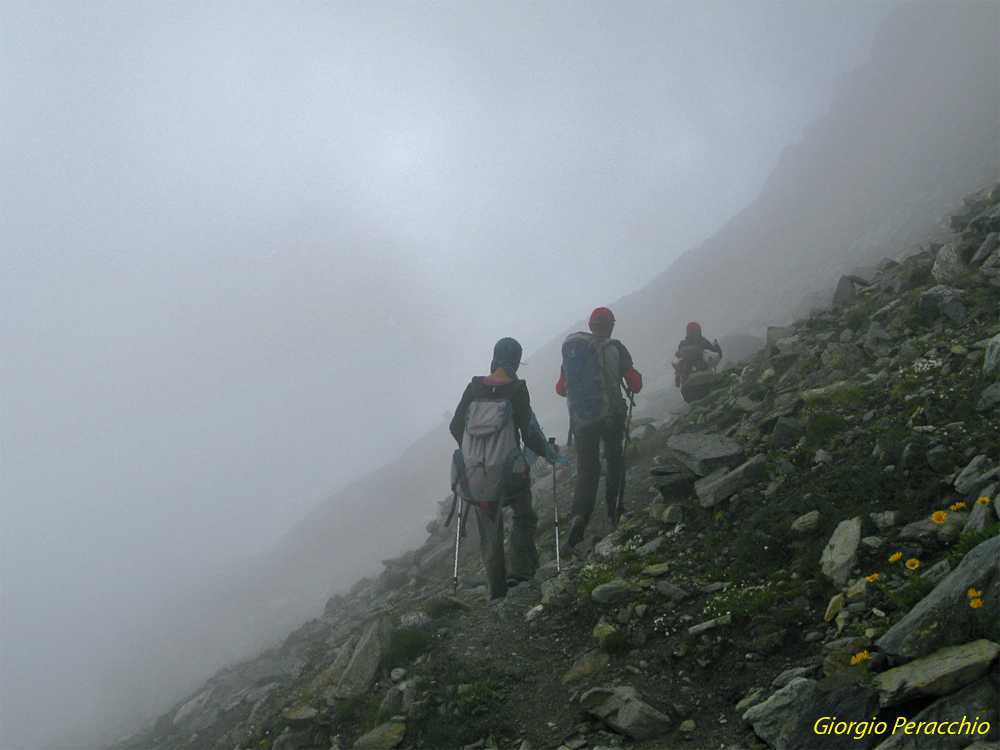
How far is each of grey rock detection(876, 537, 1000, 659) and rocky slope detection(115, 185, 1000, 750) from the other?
12 mm

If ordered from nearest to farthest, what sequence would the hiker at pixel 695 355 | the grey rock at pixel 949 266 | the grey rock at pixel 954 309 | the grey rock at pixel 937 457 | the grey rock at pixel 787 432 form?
the grey rock at pixel 937 457 → the grey rock at pixel 787 432 → the grey rock at pixel 954 309 → the grey rock at pixel 949 266 → the hiker at pixel 695 355

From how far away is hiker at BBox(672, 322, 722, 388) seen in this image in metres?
14.8

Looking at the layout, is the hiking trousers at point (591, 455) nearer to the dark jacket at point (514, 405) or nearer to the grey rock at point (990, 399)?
the dark jacket at point (514, 405)

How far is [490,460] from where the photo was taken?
23.7 feet

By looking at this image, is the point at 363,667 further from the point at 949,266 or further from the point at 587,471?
the point at 949,266

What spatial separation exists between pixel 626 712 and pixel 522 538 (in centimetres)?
363

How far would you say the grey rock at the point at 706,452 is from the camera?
713 centimetres

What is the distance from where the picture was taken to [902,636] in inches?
130

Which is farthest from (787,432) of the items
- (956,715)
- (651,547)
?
(956,715)

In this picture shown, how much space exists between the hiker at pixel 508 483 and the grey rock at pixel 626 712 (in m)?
3.00

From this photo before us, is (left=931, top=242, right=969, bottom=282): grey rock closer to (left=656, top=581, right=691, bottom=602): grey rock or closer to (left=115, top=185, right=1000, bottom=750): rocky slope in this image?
(left=115, top=185, right=1000, bottom=750): rocky slope

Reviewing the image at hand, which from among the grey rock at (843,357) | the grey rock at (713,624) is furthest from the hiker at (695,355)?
the grey rock at (713,624)

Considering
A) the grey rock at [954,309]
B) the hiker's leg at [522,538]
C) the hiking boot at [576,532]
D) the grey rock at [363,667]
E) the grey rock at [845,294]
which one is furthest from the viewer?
the grey rock at [845,294]

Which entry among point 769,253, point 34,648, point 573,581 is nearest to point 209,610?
point 573,581
